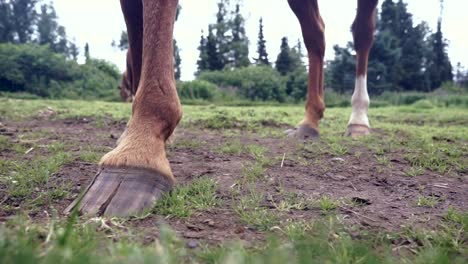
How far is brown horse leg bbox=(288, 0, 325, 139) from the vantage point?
163 inches

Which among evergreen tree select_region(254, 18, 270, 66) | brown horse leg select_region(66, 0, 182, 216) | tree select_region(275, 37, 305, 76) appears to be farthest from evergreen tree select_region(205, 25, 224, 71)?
brown horse leg select_region(66, 0, 182, 216)

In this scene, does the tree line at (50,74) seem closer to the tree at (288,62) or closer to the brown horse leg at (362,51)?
the tree at (288,62)

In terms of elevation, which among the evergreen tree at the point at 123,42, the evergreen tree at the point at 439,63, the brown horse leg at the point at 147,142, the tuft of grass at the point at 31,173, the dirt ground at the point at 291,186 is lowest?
the dirt ground at the point at 291,186

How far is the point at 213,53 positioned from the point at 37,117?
32.7 m

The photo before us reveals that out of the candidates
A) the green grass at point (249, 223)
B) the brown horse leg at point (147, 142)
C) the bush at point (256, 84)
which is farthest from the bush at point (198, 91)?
the brown horse leg at point (147, 142)

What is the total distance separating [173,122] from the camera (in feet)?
6.51

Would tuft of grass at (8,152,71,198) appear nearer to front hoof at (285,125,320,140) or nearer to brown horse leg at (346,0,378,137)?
→ front hoof at (285,125,320,140)

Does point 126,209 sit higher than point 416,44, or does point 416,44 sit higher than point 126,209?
point 416,44

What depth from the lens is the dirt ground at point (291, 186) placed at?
60.3 inches

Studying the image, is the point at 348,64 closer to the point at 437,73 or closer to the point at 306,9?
the point at 437,73

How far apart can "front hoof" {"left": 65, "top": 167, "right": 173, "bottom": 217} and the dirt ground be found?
0.32 ft

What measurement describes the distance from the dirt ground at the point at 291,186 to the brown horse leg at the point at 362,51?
1117mm

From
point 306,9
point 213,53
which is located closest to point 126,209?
point 306,9

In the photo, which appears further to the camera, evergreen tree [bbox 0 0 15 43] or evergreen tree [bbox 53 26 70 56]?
evergreen tree [bbox 53 26 70 56]
